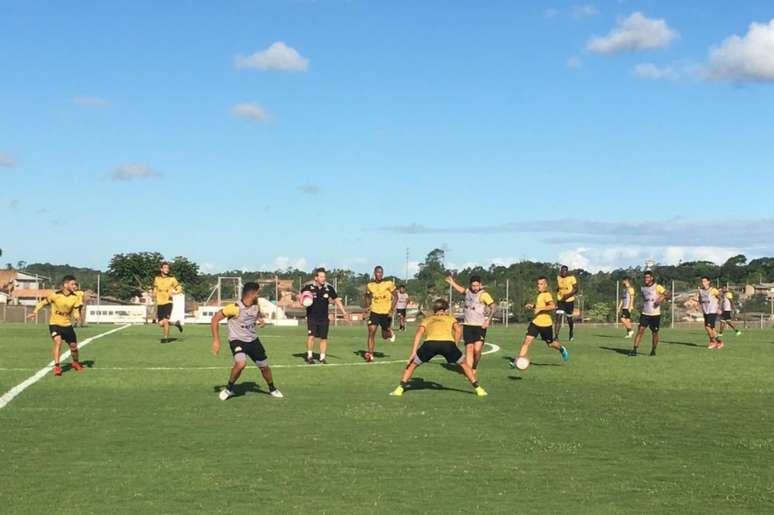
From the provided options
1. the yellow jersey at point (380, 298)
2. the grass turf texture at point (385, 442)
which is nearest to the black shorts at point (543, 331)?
the grass turf texture at point (385, 442)

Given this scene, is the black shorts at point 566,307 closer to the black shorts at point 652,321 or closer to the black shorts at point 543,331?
the black shorts at point 652,321

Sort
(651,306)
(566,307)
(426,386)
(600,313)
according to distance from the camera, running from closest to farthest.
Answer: (426,386)
(651,306)
(566,307)
(600,313)

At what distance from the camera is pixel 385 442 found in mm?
11258

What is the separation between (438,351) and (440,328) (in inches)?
15.3

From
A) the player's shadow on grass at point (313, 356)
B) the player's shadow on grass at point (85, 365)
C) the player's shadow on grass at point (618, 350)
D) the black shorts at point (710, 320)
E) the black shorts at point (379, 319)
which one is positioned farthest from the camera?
the black shorts at point (710, 320)

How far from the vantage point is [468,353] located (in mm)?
18578

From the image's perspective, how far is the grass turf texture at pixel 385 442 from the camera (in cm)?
839

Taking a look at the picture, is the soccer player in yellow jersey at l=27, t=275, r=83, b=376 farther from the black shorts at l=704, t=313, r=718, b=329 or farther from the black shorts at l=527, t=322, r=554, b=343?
the black shorts at l=704, t=313, r=718, b=329

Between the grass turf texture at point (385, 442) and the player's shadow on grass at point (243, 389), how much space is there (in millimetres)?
71

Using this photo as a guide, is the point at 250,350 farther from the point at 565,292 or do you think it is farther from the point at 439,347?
the point at 565,292

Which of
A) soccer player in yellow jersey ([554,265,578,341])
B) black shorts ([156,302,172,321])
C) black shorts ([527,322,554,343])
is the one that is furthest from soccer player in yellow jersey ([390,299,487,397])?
black shorts ([156,302,172,321])

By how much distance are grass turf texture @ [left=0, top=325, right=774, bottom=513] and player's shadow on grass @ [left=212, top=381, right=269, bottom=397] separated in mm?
71

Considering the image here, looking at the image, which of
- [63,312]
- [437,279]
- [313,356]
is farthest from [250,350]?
[437,279]

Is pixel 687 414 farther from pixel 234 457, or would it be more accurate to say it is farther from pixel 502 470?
pixel 234 457
